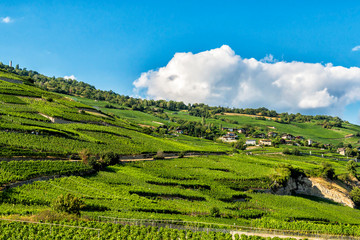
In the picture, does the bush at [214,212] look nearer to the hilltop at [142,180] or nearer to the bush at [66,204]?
the hilltop at [142,180]

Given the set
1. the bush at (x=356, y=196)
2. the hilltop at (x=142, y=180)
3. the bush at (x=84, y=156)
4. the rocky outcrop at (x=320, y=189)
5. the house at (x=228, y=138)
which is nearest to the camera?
the hilltop at (x=142, y=180)

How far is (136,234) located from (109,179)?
2948 centimetres

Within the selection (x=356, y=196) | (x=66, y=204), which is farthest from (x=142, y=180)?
(x=356, y=196)

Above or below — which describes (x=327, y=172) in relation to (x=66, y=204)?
above

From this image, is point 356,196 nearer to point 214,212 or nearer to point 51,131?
point 214,212

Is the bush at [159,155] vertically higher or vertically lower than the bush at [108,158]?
higher

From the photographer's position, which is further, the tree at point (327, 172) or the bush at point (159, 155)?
the tree at point (327, 172)

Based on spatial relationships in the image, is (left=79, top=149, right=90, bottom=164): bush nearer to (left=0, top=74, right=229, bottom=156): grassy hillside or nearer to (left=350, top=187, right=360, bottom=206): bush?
(left=0, top=74, right=229, bottom=156): grassy hillside

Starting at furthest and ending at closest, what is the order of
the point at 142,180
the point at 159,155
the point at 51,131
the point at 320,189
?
the point at 320,189, the point at 159,155, the point at 51,131, the point at 142,180

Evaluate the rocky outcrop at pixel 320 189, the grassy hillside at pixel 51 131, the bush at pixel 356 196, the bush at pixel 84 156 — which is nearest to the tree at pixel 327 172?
the rocky outcrop at pixel 320 189

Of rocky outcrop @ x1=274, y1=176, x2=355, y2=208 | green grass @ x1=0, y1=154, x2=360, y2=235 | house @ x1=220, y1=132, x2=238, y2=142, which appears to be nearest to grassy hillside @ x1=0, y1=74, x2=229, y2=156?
green grass @ x1=0, y1=154, x2=360, y2=235

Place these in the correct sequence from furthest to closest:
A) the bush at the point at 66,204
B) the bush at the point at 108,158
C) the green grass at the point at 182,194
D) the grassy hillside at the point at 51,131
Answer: the bush at the point at 108,158, the grassy hillside at the point at 51,131, the green grass at the point at 182,194, the bush at the point at 66,204

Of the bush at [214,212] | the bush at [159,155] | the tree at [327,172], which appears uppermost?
the tree at [327,172]

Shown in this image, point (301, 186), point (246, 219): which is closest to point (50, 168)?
point (246, 219)
